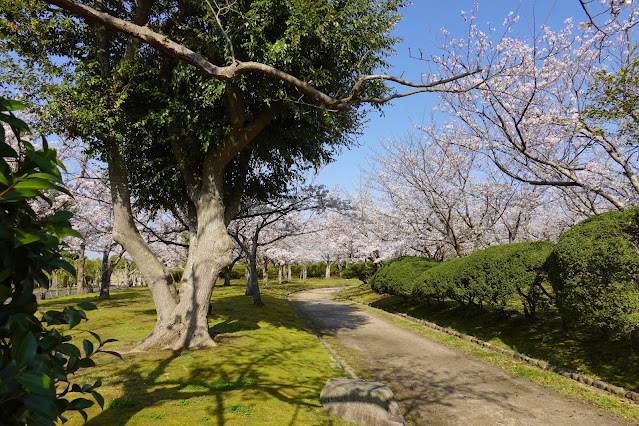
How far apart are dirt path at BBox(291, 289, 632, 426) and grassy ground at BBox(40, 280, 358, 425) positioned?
1.54 meters

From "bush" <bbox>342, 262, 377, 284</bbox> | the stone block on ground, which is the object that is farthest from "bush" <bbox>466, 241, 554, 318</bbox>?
"bush" <bbox>342, 262, 377, 284</bbox>

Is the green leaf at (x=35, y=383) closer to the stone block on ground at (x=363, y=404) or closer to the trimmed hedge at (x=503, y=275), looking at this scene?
the stone block on ground at (x=363, y=404)

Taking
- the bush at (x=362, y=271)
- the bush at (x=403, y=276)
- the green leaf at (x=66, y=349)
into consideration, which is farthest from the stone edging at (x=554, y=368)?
the bush at (x=362, y=271)

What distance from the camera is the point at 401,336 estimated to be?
1305cm

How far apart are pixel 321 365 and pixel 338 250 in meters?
29.4

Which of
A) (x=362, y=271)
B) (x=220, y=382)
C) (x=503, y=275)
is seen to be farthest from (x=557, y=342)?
(x=362, y=271)

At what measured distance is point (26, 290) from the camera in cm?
127

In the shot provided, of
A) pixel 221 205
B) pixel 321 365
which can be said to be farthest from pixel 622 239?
pixel 221 205

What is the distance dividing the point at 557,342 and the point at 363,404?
739 centimetres

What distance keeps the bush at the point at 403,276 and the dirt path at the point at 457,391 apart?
6.68m

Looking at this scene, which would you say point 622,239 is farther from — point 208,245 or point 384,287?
point 384,287

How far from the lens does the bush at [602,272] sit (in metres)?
7.01

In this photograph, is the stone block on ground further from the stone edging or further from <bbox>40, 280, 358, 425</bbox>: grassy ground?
the stone edging

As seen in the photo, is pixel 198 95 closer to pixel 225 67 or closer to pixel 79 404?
pixel 225 67
